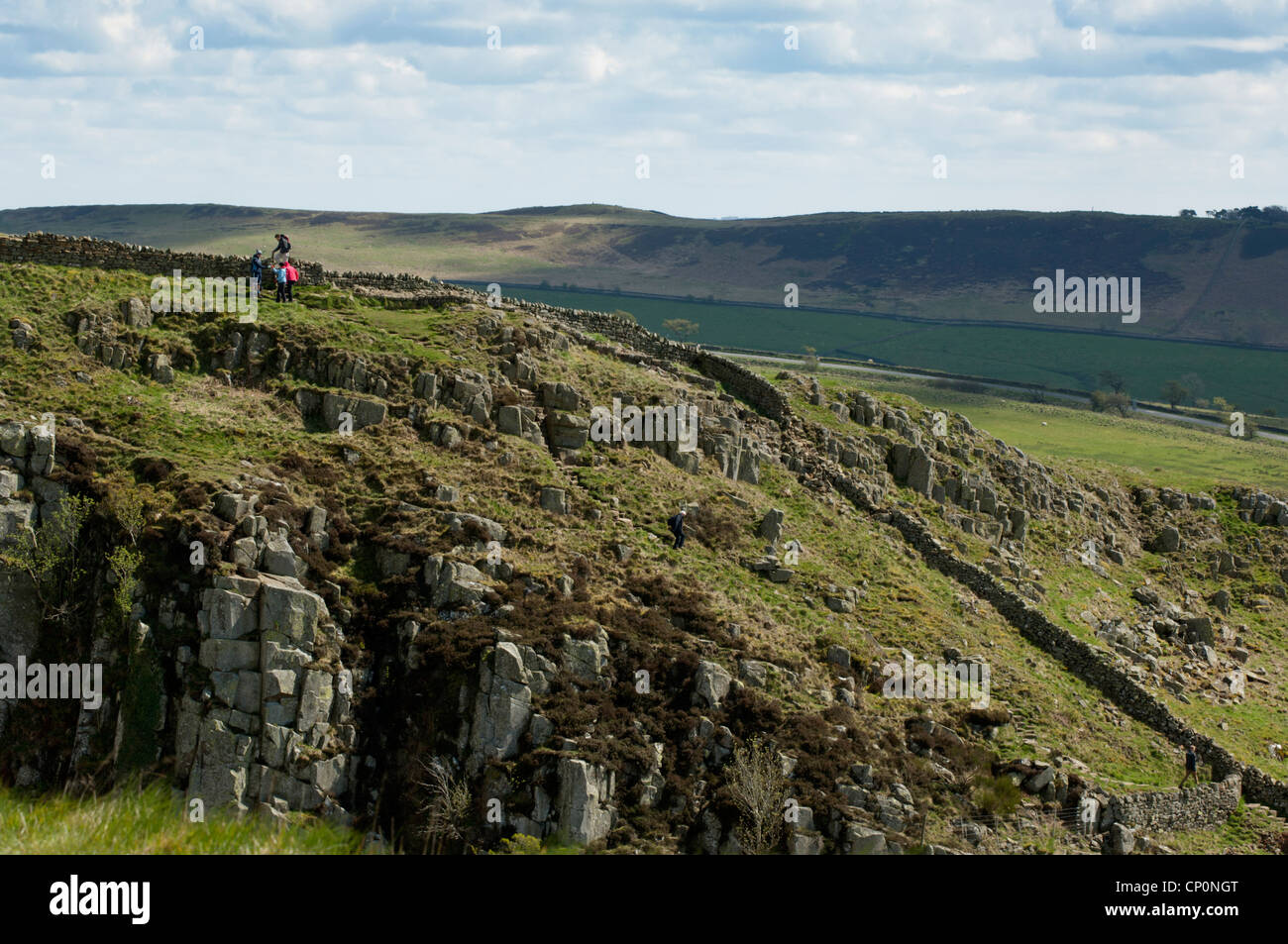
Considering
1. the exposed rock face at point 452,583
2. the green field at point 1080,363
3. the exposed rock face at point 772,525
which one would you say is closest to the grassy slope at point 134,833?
the exposed rock face at point 452,583

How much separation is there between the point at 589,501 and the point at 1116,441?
86.0 m

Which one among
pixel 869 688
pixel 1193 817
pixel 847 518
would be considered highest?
pixel 847 518

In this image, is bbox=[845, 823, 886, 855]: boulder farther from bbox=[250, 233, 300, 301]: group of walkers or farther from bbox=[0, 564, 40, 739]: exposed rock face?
bbox=[250, 233, 300, 301]: group of walkers

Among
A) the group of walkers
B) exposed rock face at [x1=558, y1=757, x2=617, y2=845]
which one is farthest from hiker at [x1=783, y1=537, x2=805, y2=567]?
the group of walkers

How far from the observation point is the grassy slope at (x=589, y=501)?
32.1 m

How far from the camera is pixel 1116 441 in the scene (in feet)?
353

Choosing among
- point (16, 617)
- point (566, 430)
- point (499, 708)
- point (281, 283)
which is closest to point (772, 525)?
point (566, 430)

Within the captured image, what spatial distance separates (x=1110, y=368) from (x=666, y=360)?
156m

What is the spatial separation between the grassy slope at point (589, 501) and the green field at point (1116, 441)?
131 ft

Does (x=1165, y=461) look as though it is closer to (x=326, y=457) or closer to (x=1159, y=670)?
(x=1159, y=670)

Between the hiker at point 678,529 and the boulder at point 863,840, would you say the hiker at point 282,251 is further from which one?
the boulder at point 863,840

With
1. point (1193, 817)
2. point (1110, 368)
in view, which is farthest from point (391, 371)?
point (1110, 368)

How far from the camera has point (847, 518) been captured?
42.4 meters

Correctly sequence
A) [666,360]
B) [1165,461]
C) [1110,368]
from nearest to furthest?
[666,360]
[1165,461]
[1110,368]
